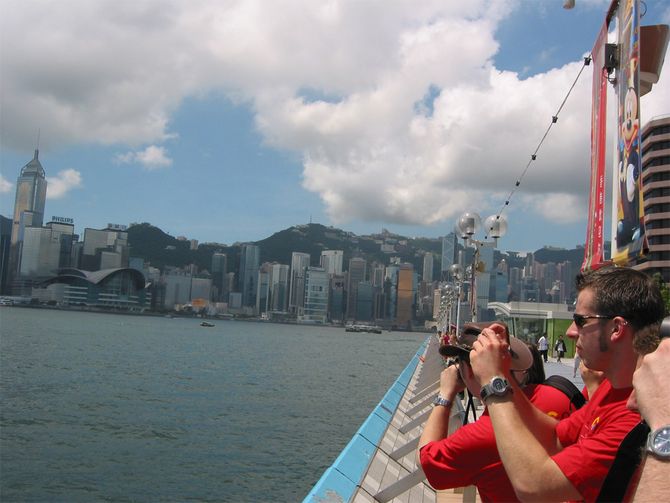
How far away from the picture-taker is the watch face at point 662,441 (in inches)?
49.7

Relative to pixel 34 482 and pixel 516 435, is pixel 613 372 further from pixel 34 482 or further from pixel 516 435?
pixel 34 482

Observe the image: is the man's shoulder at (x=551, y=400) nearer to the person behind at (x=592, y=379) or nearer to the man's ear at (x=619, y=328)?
the person behind at (x=592, y=379)

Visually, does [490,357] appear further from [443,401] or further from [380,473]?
[380,473]

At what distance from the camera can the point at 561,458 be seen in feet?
6.17

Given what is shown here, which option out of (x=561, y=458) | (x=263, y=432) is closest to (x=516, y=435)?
(x=561, y=458)

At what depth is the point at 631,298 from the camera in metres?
1.96

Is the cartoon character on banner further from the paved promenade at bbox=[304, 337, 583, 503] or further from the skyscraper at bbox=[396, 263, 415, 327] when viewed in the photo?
the skyscraper at bbox=[396, 263, 415, 327]

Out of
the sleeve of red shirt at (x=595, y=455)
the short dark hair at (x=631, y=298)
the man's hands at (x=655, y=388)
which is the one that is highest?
the short dark hair at (x=631, y=298)

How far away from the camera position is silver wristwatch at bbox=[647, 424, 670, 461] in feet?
4.14

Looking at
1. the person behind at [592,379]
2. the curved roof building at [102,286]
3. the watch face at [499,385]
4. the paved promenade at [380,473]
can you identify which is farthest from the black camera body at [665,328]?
the curved roof building at [102,286]

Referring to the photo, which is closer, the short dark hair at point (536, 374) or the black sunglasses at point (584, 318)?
the black sunglasses at point (584, 318)

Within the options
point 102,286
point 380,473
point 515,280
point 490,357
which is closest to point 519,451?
point 490,357

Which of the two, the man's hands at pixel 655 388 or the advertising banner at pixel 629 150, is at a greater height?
the advertising banner at pixel 629 150

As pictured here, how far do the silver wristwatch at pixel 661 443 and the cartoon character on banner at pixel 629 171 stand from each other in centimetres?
584
